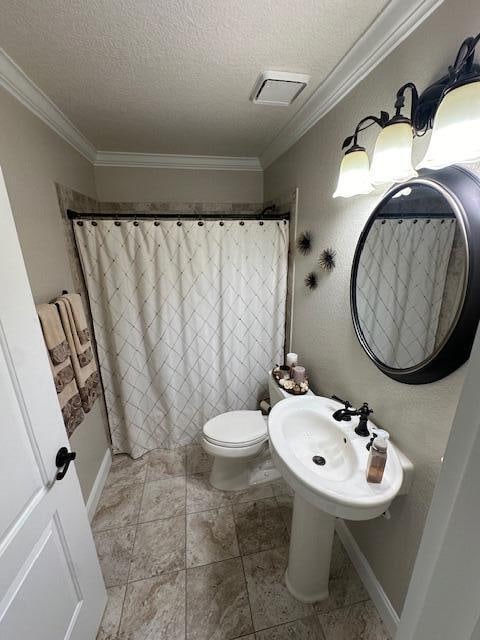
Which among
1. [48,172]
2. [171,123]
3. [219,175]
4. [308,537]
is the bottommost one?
[308,537]

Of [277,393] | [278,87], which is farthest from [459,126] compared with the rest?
[277,393]

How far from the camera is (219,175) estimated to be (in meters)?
2.29

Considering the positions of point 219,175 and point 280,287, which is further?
point 219,175

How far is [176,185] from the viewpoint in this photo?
7.38 ft

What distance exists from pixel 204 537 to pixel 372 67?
241 cm

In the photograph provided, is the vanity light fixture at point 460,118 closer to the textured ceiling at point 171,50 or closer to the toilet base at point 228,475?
the textured ceiling at point 171,50

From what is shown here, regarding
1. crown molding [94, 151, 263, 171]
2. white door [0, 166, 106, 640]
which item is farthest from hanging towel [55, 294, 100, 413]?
crown molding [94, 151, 263, 171]

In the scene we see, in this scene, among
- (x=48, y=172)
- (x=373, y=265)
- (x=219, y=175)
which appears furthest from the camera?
(x=219, y=175)

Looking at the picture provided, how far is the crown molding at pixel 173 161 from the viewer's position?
2.08 meters

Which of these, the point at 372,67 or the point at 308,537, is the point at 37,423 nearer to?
the point at 308,537

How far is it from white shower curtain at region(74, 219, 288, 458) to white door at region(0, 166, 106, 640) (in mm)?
992

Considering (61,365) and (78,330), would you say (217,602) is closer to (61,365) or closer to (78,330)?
(61,365)

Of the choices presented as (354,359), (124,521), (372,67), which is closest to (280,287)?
(354,359)

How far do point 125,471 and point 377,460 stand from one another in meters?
1.84
